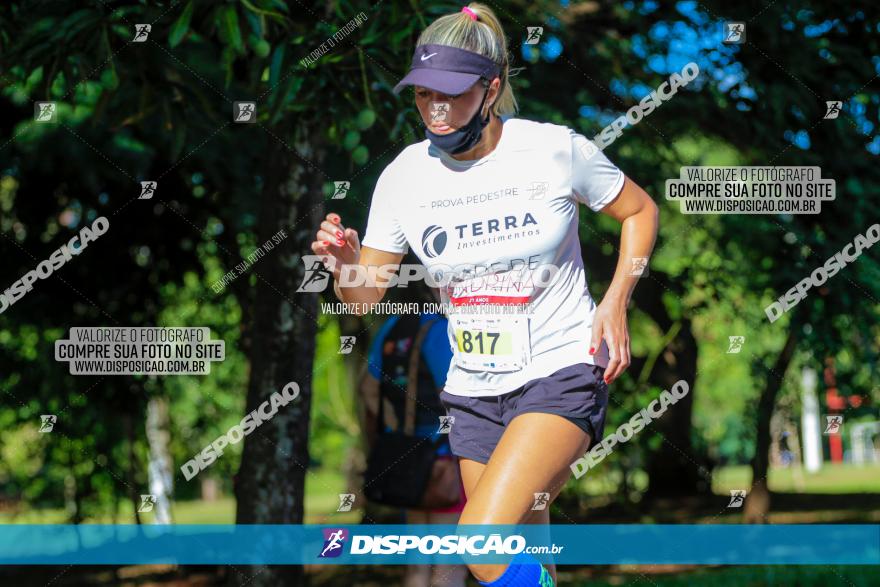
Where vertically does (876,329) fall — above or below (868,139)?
below

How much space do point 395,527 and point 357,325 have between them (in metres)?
4.28

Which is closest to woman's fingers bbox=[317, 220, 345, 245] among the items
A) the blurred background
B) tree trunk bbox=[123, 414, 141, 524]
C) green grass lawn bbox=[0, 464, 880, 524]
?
the blurred background

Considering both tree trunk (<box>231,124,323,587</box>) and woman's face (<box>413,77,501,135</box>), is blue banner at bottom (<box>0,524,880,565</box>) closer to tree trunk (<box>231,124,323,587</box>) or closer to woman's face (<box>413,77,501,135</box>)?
tree trunk (<box>231,124,323,587</box>)

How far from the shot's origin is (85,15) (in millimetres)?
5078

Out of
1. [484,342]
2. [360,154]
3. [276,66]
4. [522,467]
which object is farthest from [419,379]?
[522,467]

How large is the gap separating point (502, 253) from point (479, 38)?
72 cm

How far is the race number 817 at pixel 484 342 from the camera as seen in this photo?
3.57m

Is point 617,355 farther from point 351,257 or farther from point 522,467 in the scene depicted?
point 351,257

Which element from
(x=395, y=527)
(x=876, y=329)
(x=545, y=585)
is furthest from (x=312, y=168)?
(x=876, y=329)

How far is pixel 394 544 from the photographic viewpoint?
5445 mm

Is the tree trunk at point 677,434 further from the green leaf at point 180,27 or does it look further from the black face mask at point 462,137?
the black face mask at point 462,137

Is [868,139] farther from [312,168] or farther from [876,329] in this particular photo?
[312,168]

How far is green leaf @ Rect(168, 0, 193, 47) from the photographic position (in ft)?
15.5

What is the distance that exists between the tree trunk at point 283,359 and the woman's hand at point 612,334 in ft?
9.33
